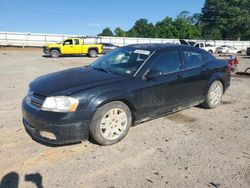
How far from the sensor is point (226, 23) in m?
93.2

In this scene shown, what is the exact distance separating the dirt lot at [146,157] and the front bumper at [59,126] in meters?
0.23

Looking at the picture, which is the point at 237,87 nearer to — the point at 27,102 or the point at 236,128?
the point at 236,128

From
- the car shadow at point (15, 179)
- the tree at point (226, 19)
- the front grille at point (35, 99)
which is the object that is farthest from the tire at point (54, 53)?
the tree at point (226, 19)

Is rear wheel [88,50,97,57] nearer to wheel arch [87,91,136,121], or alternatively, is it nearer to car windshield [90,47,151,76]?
car windshield [90,47,151,76]

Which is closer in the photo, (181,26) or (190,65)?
(190,65)

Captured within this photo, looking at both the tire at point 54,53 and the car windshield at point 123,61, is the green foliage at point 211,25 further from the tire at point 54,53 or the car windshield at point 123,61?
the car windshield at point 123,61

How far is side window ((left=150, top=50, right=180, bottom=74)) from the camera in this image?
482 cm

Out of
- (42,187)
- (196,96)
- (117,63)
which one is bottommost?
(42,187)

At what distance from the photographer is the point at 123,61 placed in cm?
508

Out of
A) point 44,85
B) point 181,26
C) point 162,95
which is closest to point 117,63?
point 162,95

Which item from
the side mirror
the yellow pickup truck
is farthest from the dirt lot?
the yellow pickup truck

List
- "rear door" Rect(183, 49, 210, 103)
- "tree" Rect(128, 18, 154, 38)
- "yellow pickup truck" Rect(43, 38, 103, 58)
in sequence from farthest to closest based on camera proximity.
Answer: "tree" Rect(128, 18, 154, 38) < "yellow pickup truck" Rect(43, 38, 103, 58) < "rear door" Rect(183, 49, 210, 103)

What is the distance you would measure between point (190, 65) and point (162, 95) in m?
1.11

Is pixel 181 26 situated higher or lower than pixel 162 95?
higher
